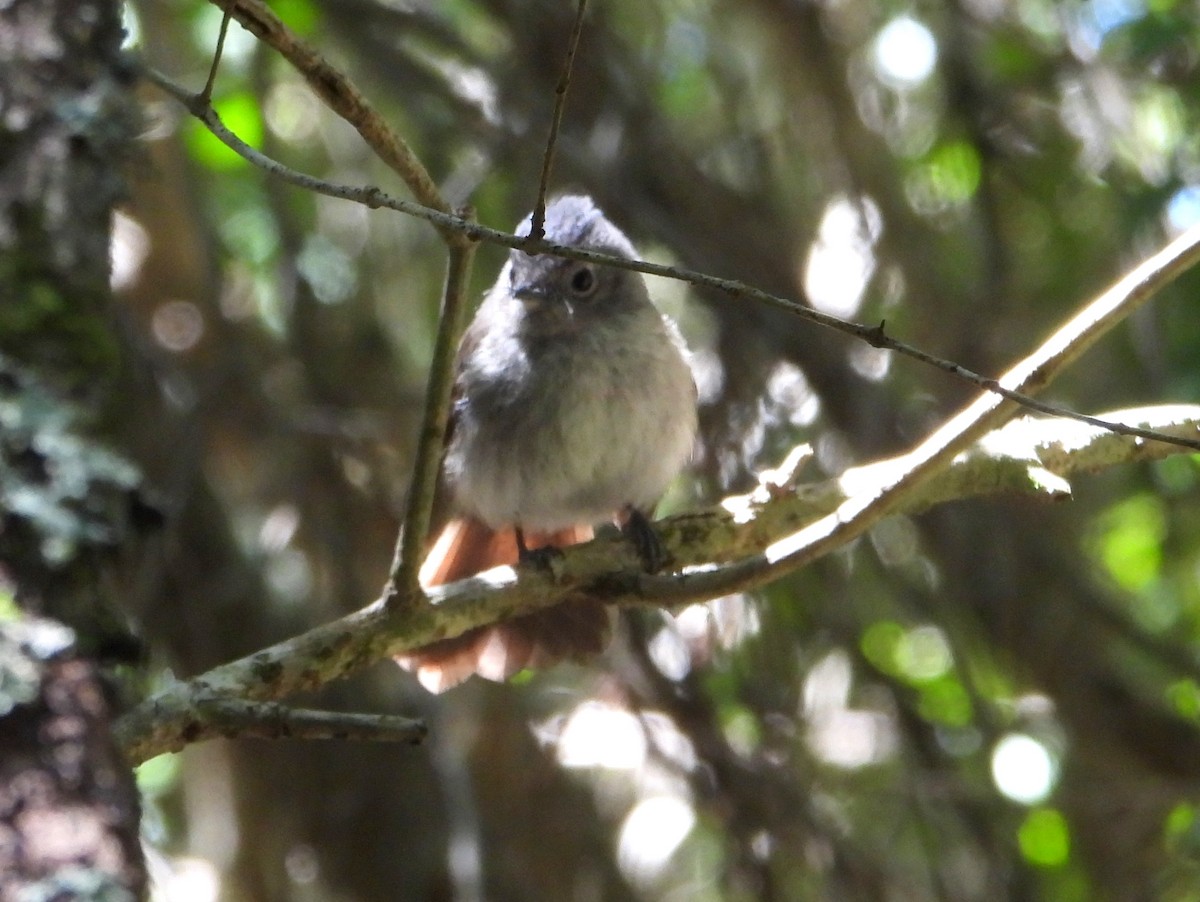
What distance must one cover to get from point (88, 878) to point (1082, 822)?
3.86m

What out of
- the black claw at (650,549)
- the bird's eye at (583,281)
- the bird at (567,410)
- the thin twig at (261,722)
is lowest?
the thin twig at (261,722)

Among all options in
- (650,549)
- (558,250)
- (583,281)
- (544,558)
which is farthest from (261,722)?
(583,281)

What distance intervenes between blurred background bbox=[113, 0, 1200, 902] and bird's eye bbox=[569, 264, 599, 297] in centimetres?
34

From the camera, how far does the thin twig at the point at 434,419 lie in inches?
96.9

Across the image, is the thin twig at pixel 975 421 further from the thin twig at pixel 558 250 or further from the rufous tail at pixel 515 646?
the rufous tail at pixel 515 646

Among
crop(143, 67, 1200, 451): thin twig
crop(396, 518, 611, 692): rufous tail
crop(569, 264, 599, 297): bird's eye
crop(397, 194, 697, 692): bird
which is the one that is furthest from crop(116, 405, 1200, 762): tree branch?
crop(569, 264, 599, 297): bird's eye

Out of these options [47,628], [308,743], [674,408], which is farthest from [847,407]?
[47,628]

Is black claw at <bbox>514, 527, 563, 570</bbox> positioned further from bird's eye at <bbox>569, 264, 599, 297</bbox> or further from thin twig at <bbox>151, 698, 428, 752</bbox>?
bird's eye at <bbox>569, 264, 599, 297</bbox>

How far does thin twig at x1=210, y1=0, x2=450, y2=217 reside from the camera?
7.24ft

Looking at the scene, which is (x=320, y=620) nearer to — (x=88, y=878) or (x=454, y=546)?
(x=454, y=546)

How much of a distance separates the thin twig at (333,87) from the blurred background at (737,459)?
2.01 meters

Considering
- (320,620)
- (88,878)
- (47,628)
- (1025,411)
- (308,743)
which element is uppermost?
(320,620)

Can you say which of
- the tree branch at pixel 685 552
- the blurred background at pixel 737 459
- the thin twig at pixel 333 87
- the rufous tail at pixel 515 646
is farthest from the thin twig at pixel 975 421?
the blurred background at pixel 737 459

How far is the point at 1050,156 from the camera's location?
18.6ft
